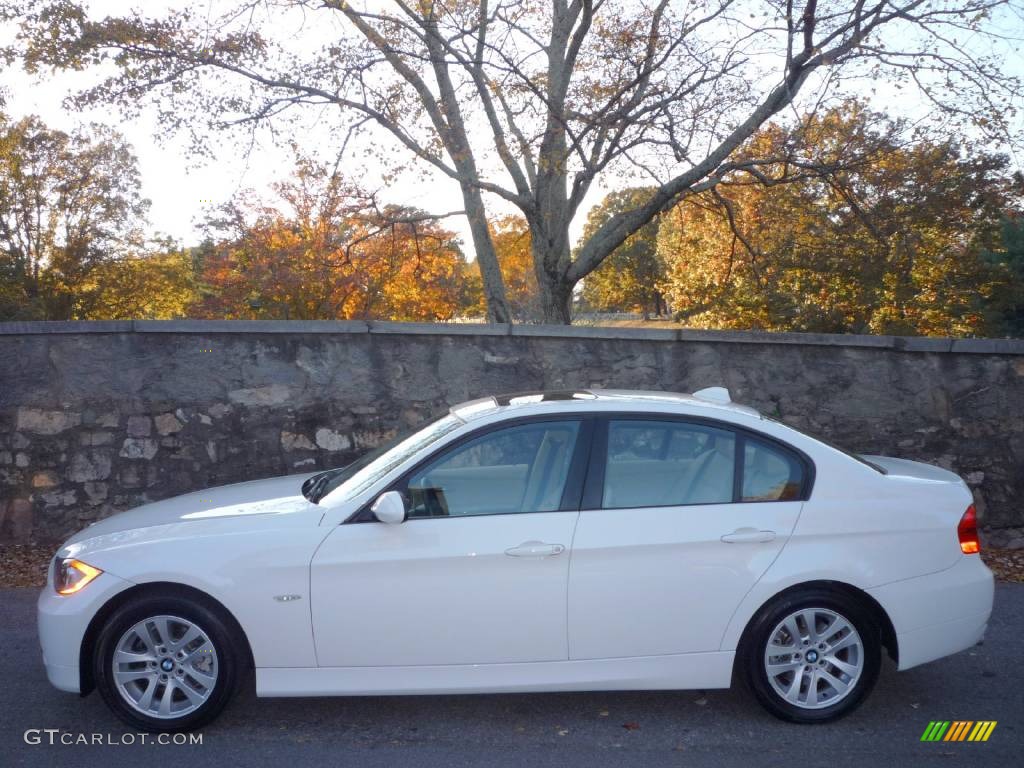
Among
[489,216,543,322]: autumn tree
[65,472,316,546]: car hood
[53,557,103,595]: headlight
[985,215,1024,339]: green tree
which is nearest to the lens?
[53,557,103,595]: headlight

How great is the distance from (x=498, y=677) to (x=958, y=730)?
2.11 metres

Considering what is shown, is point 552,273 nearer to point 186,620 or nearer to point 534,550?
point 534,550

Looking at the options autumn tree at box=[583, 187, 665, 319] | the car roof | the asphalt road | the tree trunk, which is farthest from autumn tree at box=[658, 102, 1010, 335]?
autumn tree at box=[583, 187, 665, 319]

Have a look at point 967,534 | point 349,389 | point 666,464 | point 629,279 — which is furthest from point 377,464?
point 629,279

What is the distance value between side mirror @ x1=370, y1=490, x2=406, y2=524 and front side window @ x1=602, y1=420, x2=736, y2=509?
922 millimetres

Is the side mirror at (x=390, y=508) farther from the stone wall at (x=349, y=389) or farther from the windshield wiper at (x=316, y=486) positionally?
the stone wall at (x=349, y=389)

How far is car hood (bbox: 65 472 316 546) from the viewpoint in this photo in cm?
443

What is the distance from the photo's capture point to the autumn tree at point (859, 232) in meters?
11.8

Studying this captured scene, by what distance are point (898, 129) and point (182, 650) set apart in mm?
10239

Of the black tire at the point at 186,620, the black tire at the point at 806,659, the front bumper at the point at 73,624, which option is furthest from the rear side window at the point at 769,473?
the front bumper at the point at 73,624

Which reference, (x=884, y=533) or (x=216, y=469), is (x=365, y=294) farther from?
(x=884, y=533)

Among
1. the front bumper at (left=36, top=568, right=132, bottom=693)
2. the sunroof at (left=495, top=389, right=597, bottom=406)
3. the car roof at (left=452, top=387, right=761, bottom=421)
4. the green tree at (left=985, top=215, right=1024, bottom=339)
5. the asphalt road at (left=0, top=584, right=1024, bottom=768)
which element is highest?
the green tree at (left=985, top=215, right=1024, bottom=339)

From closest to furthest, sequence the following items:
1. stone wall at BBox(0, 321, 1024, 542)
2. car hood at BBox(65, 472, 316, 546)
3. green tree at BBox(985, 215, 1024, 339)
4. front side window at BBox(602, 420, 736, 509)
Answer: front side window at BBox(602, 420, 736, 509) < car hood at BBox(65, 472, 316, 546) < stone wall at BBox(0, 321, 1024, 542) < green tree at BBox(985, 215, 1024, 339)

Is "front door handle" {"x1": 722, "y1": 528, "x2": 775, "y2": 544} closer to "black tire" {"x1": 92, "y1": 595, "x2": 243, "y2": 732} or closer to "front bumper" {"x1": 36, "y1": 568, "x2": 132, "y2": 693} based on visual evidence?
"black tire" {"x1": 92, "y1": 595, "x2": 243, "y2": 732}
